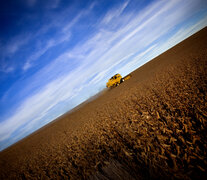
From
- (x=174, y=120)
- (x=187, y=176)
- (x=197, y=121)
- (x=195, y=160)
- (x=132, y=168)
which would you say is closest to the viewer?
(x=187, y=176)

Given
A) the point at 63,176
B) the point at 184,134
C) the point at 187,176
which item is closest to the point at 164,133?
the point at 184,134

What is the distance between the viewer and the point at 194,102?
9.03ft

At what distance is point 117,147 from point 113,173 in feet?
2.33

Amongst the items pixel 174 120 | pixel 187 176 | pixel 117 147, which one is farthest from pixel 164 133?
pixel 117 147

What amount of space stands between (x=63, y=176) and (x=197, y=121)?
379 centimetres

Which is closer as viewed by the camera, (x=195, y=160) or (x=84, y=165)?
(x=195, y=160)

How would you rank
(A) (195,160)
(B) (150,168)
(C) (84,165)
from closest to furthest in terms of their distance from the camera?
(A) (195,160) → (B) (150,168) → (C) (84,165)

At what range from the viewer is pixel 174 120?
248 cm

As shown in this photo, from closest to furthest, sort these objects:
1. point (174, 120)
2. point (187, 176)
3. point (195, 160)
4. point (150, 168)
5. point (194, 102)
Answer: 1. point (187, 176)
2. point (195, 160)
3. point (150, 168)
4. point (174, 120)
5. point (194, 102)

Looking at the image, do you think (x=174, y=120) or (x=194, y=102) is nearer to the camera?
(x=174, y=120)

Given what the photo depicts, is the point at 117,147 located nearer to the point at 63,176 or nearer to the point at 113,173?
the point at 113,173

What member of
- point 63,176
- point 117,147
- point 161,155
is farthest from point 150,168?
point 63,176

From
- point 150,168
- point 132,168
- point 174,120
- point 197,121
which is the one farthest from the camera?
point 174,120

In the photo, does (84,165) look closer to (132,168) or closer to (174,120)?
(132,168)
